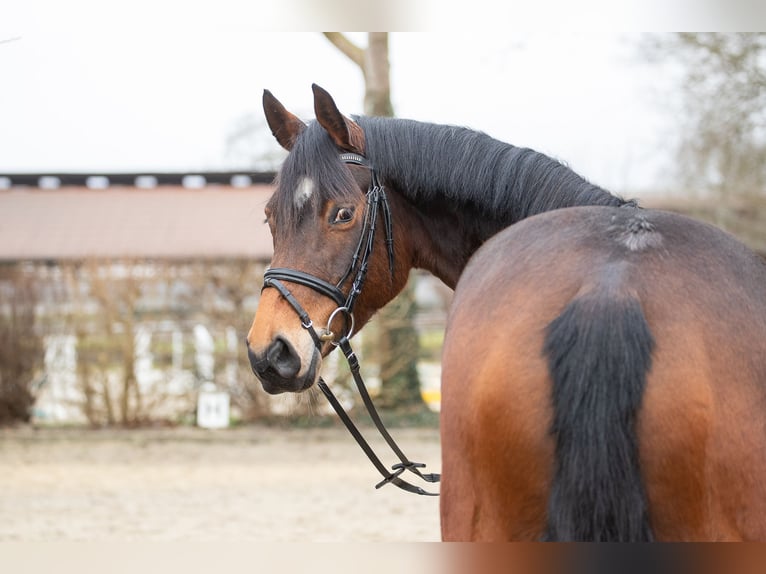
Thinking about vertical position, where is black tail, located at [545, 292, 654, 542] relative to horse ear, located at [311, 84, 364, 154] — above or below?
below

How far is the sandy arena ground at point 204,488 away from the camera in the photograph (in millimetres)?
6934

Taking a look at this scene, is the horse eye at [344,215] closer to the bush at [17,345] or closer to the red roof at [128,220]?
the bush at [17,345]

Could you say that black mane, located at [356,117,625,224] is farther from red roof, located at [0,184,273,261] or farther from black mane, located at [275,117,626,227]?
red roof, located at [0,184,273,261]

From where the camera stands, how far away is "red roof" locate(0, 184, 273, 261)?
14.3 m

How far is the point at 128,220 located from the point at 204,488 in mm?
8582

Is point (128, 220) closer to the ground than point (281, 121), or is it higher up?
closer to the ground

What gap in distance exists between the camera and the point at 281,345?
238 centimetres

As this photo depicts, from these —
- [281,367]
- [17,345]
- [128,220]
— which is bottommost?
[17,345]

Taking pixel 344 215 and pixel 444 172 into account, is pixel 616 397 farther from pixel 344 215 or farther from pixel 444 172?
pixel 444 172

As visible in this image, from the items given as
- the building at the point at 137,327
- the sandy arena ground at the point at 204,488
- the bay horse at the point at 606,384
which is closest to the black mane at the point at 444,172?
the bay horse at the point at 606,384

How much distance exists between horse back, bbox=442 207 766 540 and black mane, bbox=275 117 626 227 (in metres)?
0.82

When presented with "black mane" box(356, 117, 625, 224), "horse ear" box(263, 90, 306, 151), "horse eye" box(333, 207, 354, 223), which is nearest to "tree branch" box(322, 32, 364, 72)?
"horse ear" box(263, 90, 306, 151)

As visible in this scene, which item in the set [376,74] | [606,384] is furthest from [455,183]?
[376,74]

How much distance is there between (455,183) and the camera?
9.38 ft
